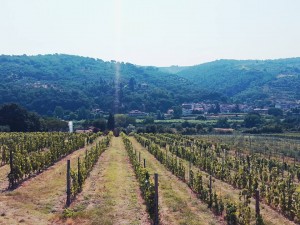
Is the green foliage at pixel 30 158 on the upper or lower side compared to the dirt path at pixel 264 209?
upper

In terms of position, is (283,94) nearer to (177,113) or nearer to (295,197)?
(177,113)

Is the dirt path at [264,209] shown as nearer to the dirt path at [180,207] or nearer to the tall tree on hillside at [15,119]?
the dirt path at [180,207]

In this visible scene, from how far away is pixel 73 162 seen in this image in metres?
30.1

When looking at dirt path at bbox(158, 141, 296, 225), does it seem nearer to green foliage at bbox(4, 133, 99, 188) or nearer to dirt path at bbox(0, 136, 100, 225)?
dirt path at bbox(0, 136, 100, 225)

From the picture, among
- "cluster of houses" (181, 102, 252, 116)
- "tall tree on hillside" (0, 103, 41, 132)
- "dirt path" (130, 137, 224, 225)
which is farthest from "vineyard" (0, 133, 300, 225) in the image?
"cluster of houses" (181, 102, 252, 116)

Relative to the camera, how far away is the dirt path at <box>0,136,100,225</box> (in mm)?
13977

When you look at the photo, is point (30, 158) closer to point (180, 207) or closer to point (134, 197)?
point (134, 197)

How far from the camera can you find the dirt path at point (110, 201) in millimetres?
14367

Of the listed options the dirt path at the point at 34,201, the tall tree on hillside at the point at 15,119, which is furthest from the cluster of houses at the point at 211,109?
the dirt path at the point at 34,201

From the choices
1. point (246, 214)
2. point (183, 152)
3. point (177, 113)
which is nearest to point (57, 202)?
point (246, 214)

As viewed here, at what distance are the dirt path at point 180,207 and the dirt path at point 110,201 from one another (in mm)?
970

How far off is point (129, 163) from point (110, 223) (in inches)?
655

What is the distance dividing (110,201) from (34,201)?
3.42 metres

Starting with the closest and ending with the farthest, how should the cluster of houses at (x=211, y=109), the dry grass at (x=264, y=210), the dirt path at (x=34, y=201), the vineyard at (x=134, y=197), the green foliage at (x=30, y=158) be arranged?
the dirt path at (x=34, y=201) → the vineyard at (x=134, y=197) → the dry grass at (x=264, y=210) → the green foliage at (x=30, y=158) → the cluster of houses at (x=211, y=109)
